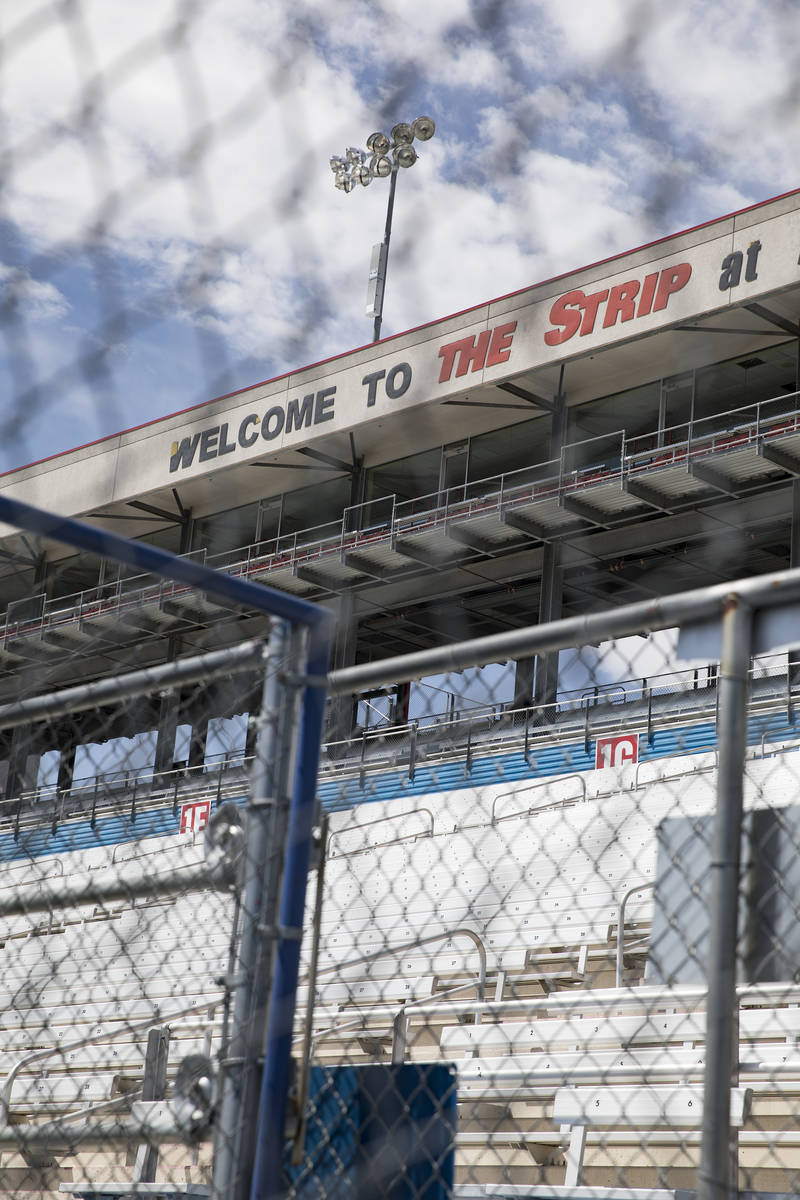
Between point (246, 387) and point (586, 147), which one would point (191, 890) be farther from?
point (246, 387)

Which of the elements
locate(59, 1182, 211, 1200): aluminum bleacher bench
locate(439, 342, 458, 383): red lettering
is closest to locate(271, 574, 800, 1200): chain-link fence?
locate(59, 1182, 211, 1200): aluminum bleacher bench

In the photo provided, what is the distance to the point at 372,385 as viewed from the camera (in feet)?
52.5

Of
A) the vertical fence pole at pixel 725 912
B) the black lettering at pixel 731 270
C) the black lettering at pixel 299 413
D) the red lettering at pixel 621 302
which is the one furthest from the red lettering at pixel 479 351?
the vertical fence pole at pixel 725 912

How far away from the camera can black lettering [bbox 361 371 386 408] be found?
52.4 feet

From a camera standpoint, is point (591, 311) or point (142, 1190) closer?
point (142, 1190)

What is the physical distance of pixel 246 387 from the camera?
17.5 meters

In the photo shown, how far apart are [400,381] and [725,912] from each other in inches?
567

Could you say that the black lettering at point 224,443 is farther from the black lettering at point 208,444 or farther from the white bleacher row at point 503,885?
the white bleacher row at point 503,885

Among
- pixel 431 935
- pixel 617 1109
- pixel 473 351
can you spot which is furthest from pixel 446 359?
pixel 617 1109

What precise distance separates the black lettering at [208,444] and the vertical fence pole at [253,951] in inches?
626

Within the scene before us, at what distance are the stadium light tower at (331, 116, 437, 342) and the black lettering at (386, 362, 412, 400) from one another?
1.13m

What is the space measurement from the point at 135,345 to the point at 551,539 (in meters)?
13.4

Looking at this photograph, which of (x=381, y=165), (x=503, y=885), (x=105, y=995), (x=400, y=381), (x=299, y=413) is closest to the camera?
(x=503, y=885)

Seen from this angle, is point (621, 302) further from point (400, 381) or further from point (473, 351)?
point (400, 381)
